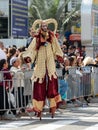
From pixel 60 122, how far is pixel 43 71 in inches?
52.5

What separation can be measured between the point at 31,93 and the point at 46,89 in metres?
0.80

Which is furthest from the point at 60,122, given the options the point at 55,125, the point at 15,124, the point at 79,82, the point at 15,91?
the point at 79,82

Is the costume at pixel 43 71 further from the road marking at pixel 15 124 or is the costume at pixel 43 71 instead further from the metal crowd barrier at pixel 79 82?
the metal crowd barrier at pixel 79 82

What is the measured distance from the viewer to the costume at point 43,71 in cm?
1305

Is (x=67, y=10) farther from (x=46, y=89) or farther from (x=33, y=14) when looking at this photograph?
(x=46, y=89)

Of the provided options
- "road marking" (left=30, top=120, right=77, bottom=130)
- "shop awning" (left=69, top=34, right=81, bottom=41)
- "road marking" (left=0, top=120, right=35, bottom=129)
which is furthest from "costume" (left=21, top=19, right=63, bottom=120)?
"shop awning" (left=69, top=34, right=81, bottom=41)

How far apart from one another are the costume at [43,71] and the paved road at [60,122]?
0.41 meters

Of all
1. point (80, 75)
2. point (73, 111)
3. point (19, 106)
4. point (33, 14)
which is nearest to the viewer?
point (19, 106)

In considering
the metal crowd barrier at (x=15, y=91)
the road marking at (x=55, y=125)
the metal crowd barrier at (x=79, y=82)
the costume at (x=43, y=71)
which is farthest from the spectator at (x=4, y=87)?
the metal crowd barrier at (x=79, y=82)

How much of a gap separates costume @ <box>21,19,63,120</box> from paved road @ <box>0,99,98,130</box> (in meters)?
0.41

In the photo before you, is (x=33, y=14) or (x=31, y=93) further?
(x=33, y=14)

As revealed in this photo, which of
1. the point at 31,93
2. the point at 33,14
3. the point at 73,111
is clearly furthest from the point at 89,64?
the point at 33,14

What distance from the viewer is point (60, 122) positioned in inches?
488

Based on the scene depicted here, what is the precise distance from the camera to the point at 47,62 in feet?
43.1
